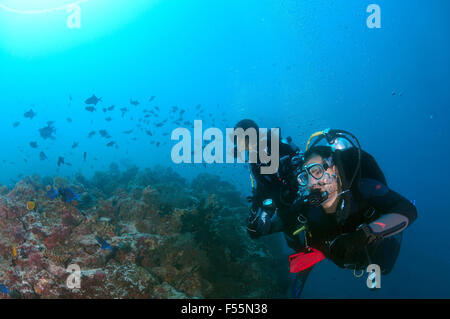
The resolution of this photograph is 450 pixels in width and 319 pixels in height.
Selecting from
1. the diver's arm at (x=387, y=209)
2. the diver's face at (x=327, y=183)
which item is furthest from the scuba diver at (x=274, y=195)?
the diver's arm at (x=387, y=209)

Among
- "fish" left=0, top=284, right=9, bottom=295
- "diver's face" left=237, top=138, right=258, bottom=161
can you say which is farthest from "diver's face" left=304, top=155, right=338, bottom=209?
"fish" left=0, top=284, right=9, bottom=295

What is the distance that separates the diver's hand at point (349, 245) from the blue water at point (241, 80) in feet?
72.7

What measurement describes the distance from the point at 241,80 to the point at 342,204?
112 meters

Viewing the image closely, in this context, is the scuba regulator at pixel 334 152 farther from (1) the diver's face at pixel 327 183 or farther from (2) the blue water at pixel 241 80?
(2) the blue water at pixel 241 80

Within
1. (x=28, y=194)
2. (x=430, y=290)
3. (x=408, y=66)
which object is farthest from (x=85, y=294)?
(x=408, y=66)

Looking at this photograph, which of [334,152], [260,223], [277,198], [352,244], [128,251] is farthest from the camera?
[128,251]

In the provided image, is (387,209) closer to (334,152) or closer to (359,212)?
(359,212)

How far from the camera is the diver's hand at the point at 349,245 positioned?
92.7 inches

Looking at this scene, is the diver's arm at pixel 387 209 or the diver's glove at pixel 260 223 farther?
the diver's glove at pixel 260 223

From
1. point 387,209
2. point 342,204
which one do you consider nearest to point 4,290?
point 342,204

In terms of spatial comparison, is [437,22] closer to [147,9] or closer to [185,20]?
[185,20]

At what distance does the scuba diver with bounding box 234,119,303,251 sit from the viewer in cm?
359

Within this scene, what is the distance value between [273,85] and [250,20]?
82.8ft

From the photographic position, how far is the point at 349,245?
2.39 metres
